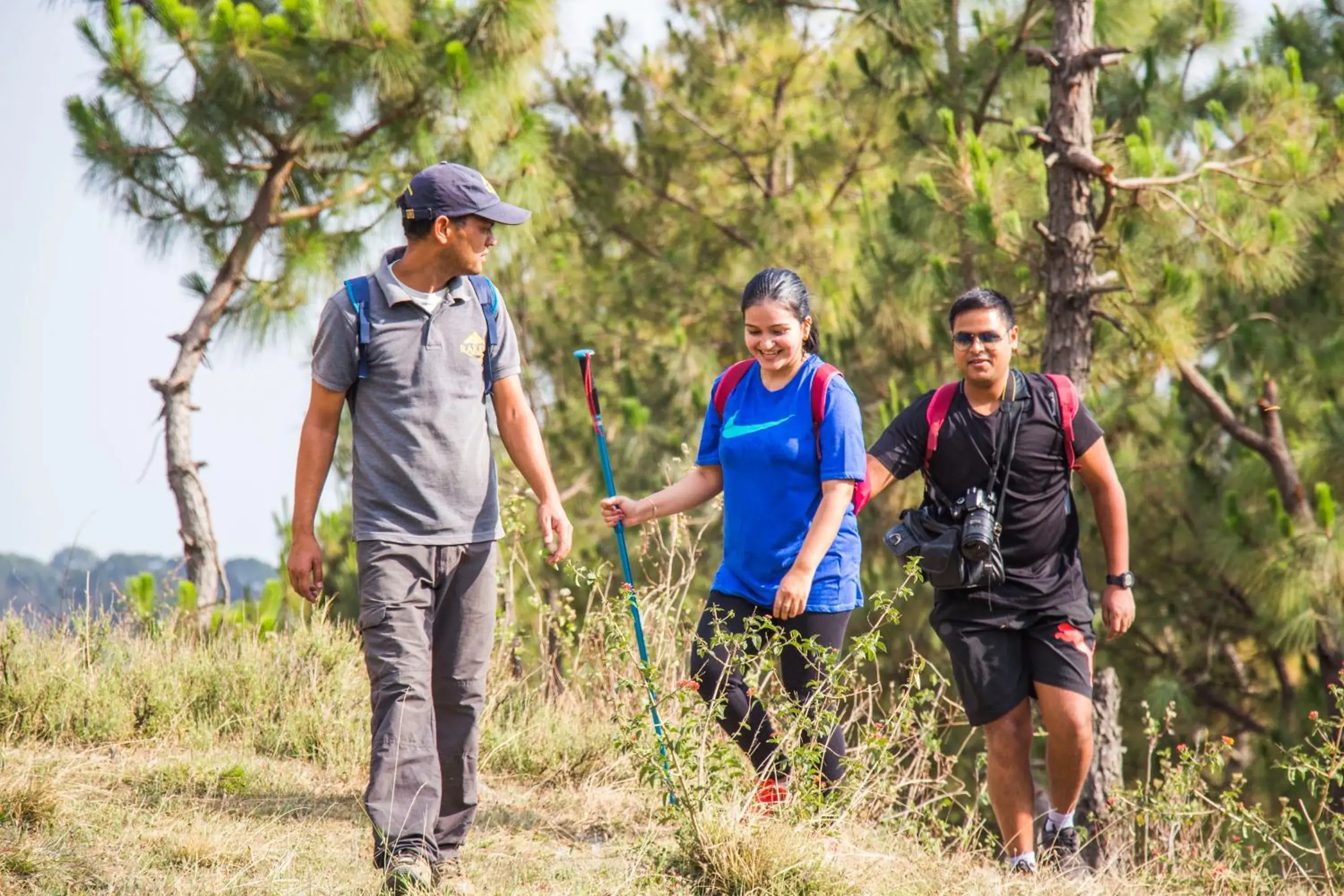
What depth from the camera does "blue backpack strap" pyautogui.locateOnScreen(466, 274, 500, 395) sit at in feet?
10.7

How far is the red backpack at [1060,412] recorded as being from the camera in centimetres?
366

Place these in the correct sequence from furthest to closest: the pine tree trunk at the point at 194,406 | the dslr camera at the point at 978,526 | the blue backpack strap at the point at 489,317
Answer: the pine tree trunk at the point at 194,406 < the dslr camera at the point at 978,526 < the blue backpack strap at the point at 489,317

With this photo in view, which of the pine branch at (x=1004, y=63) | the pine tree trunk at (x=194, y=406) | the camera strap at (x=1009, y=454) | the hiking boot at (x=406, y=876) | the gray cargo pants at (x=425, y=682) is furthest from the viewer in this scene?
the pine branch at (x=1004, y=63)

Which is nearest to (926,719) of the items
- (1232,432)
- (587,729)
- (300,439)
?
(587,729)

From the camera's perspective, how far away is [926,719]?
4.16 meters

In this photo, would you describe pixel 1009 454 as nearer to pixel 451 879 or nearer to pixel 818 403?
pixel 818 403

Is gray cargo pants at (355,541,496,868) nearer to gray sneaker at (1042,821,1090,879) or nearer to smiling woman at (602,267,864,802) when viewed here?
smiling woman at (602,267,864,802)

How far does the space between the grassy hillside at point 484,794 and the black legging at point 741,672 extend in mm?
111

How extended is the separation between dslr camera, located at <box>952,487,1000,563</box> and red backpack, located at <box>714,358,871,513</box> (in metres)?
0.27

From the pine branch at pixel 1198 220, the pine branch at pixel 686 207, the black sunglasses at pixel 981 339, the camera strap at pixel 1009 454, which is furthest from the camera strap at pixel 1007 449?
the pine branch at pixel 686 207

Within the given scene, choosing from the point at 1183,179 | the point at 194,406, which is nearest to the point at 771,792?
the point at 1183,179

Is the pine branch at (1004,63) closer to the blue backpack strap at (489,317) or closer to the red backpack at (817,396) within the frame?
the red backpack at (817,396)

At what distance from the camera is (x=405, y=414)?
3082 mm

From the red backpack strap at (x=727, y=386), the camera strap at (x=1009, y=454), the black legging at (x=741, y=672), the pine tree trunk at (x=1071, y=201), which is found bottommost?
the black legging at (x=741, y=672)
